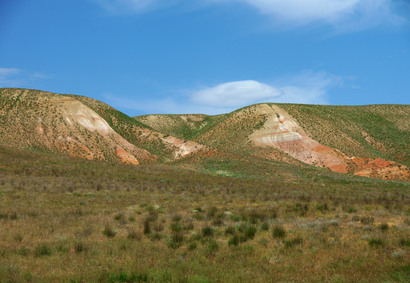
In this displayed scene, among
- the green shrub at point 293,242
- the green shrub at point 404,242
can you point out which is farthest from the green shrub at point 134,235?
the green shrub at point 404,242

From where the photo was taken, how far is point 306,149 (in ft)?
290

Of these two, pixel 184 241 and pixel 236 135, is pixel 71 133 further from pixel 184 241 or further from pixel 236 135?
pixel 184 241

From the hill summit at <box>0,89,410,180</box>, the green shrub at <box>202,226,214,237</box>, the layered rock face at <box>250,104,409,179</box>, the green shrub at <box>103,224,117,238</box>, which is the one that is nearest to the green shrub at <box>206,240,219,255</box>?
the green shrub at <box>202,226,214,237</box>

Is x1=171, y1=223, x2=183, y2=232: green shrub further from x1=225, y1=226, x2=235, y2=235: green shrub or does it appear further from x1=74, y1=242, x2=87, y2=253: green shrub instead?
x1=74, y1=242, x2=87, y2=253: green shrub

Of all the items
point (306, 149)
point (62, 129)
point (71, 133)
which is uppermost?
point (62, 129)

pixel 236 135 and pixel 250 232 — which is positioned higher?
pixel 236 135

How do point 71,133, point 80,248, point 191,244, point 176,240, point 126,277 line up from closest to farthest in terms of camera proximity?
point 126,277
point 80,248
point 191,244
point 176,240
point 71,133

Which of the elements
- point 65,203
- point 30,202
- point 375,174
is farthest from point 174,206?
point 375,174

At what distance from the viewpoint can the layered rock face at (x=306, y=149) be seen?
70.4m

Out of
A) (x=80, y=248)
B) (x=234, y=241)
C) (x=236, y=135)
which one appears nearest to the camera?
(x=80, y=248)

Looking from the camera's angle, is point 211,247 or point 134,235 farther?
point 134,235

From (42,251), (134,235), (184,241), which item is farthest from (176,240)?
(42,251)

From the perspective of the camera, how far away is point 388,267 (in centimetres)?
774

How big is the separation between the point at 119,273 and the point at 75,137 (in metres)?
66.8
